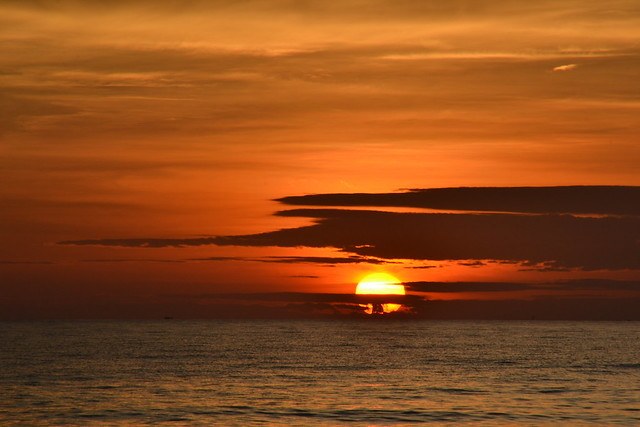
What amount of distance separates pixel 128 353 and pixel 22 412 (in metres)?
78.3

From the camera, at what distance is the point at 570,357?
145 meters

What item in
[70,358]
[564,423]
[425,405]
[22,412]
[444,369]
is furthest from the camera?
[70,358]

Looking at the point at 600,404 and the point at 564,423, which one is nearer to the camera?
the point at 564,423

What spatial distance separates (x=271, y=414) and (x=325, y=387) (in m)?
19.7

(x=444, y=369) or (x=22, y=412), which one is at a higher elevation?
(x=444, y=369)

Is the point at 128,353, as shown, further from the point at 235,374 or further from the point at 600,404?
the point at 600,404

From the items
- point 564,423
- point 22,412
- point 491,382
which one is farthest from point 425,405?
point 22,412

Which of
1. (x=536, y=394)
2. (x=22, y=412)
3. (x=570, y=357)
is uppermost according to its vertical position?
(x=570, y=357)

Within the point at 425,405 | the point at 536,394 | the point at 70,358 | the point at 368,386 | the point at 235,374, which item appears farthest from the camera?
the point at 70,358

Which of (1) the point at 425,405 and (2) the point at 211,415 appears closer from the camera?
(2) the point at 211,415

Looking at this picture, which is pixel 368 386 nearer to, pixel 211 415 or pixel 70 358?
pixel 211 415

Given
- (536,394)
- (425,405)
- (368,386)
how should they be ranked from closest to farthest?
1. (425,405)
2. (536,394)
3. (368,386)

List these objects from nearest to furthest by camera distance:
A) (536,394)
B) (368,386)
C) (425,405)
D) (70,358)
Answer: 1. (425,405)
2. (536,394)
3. (368,386)
4. (70,358)

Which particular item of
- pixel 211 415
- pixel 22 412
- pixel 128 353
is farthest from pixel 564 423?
pixel 128 353
